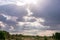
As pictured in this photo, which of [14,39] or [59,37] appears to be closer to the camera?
[59,37]

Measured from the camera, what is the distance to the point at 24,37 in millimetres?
69188

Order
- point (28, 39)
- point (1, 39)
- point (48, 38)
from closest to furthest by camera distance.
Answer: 1. point (1, 39)
2. point (48, 38)
3. point (28, 39)

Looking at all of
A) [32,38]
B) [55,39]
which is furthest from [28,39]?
[55,39]

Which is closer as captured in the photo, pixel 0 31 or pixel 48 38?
pixel 0 31

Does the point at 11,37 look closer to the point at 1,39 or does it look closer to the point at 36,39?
the point at 36,39

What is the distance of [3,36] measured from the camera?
168 ft

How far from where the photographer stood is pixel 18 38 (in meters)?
64.3

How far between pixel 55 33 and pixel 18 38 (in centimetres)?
1528

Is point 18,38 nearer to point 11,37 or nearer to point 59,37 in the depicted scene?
point 11,37

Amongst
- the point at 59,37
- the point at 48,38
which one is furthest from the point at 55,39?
the point at 48,38

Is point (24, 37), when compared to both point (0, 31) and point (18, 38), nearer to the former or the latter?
point (18, 38)

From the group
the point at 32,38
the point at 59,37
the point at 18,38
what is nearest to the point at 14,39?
the point at 18,38

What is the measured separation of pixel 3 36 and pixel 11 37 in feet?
48.3

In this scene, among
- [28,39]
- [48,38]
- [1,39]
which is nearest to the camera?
[1,39]
